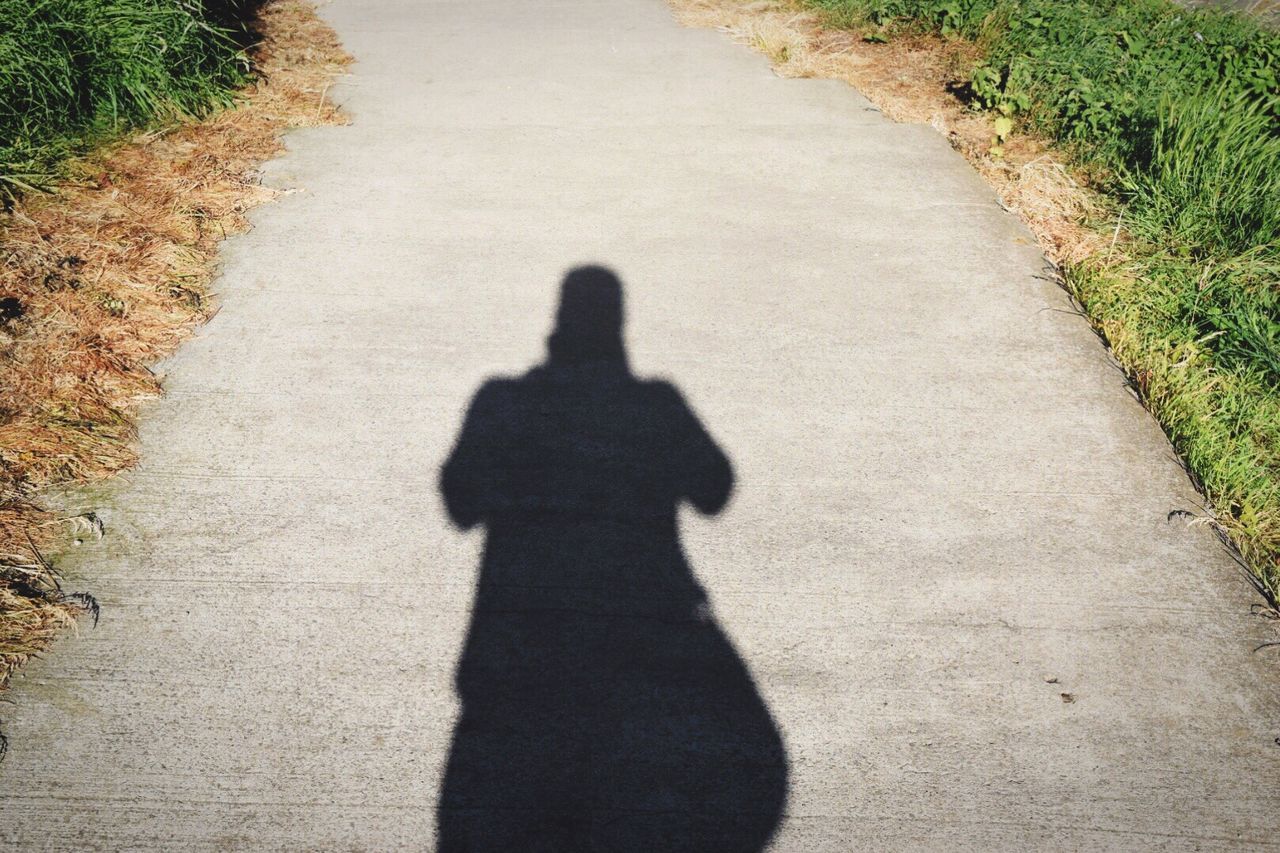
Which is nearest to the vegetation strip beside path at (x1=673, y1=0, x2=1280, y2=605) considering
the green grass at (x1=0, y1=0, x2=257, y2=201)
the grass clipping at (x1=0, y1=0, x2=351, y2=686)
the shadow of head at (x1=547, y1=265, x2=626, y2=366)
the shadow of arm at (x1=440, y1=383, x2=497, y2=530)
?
the shadow of head at (x1=547, y1=265, x2=626, y2=366)

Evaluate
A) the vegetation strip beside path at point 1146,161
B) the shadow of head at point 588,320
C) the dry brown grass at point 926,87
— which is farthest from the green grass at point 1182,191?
the shadow of head at point 588,320

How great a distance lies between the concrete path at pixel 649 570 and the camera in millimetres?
2320

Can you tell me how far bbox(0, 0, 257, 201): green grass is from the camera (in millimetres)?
4844

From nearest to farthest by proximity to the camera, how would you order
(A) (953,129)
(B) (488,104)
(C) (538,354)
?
(C) (538,354), (A) (953,129), (B) (488,104)

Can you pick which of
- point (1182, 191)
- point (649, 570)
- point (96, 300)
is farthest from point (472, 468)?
point (1182, 191)

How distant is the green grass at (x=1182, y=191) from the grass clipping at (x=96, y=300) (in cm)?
439

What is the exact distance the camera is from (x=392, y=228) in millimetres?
4816

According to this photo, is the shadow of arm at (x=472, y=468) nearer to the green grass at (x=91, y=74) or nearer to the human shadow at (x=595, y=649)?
the human shadow at (x=595, y=649)

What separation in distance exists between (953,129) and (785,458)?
12.8 feet

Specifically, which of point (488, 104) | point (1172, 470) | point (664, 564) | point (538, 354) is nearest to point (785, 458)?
point (664, 564)

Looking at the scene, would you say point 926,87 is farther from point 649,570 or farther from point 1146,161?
point 649,570

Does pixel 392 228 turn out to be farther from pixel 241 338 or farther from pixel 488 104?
pixel 488 104

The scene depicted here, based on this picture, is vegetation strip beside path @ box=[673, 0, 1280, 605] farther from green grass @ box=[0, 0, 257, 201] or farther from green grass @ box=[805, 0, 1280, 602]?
green grass @ box=[0, 0, 257, 201]

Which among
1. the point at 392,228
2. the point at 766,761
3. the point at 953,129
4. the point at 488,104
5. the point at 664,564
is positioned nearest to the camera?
the point at 766,761
